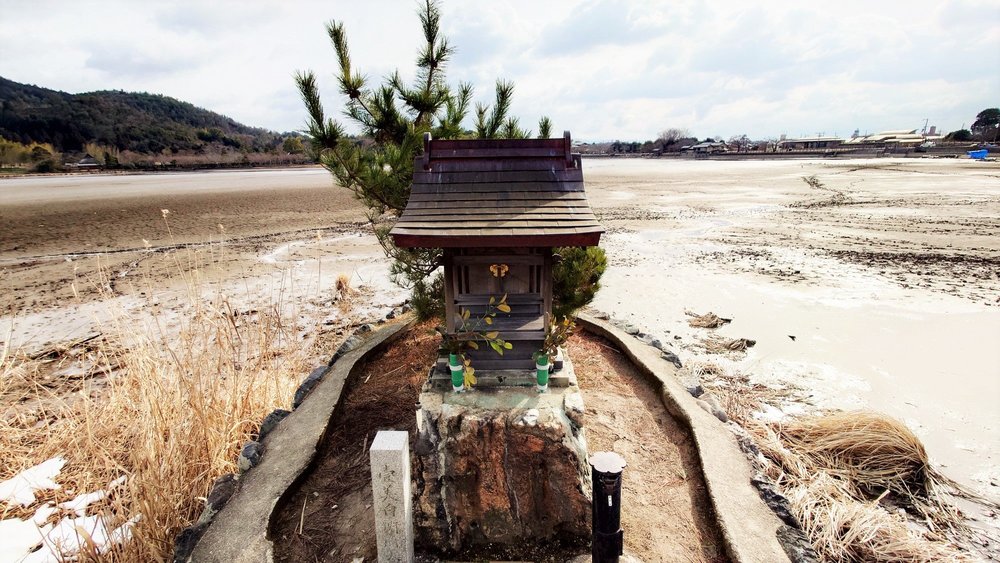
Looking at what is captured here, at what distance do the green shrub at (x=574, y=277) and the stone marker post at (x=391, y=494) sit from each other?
2903 mm

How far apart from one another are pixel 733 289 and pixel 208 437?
378 inches

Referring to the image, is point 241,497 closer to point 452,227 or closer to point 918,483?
point 452,227

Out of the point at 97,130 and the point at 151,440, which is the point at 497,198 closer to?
the point at 151,440

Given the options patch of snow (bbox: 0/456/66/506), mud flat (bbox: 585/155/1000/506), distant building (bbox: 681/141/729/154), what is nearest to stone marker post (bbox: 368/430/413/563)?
patch of snow (bbox: 0/456/66/506)

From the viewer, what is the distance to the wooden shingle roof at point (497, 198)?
131 inches

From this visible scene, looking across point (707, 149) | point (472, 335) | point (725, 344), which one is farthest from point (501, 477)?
point (707, 149)

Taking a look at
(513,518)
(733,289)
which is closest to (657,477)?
(513,518)

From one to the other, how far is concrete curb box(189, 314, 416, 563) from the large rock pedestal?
47.7 inches

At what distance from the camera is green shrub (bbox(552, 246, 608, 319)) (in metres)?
5.41

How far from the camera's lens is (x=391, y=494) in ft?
9.47

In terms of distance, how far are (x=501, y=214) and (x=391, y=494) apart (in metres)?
2.18

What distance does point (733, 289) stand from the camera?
952cm

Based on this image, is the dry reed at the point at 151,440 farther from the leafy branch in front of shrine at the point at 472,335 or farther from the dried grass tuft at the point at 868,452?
the dried grass tuft at the point at 868,452

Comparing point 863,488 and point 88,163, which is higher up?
point 88,163
